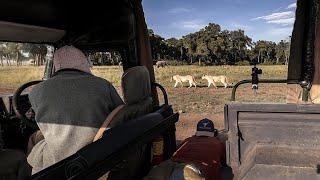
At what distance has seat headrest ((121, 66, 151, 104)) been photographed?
121 inches

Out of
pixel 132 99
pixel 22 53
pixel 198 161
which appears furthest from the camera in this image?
pixel 22 53

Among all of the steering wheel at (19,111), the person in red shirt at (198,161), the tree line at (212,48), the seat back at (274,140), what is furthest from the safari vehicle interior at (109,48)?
the tree line at (212,48)

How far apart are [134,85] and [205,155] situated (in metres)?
0.86

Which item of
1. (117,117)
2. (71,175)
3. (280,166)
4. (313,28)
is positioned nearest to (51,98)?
(117,117)

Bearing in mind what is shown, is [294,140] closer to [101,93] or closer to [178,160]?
[178,160]

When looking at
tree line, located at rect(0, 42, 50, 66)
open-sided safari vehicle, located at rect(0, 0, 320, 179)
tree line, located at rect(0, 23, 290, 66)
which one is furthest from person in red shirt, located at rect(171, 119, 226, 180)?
tree line, located at rect(0, 23, 290, 66)

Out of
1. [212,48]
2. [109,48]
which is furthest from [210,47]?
[109,48]

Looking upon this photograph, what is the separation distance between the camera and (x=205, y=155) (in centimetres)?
353

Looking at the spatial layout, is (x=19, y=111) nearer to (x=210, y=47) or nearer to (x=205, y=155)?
(x=205, y=155)

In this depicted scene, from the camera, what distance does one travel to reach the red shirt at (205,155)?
335 cm

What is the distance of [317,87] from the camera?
333cm

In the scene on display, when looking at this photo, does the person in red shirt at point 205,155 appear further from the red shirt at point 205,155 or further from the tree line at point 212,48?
the tree line at point 212,48

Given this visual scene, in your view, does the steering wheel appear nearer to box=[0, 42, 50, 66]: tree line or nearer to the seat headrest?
box=[0, 42, 50, 66]: tree line

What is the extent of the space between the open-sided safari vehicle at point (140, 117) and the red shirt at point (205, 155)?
179 mm
